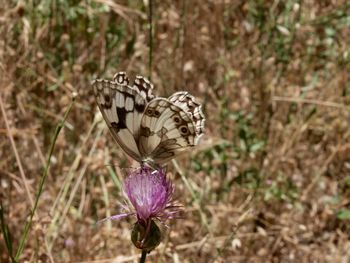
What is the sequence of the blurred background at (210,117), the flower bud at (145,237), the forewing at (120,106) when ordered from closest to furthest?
1. the flower bud at (145,237)
2. the forewing at (120,106)
3. the blurred background at (210,117)

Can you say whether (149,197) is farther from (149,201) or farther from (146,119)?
(146,119)

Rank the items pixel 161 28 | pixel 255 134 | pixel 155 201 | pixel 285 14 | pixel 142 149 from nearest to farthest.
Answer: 1. pixel 155 201
2. pixel 142 149
3. pixel 255 134
4. pixel 285 14
5. pixel 161 28

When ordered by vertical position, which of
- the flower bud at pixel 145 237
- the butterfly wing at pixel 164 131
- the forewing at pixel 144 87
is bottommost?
the flower bud at pixel 145 237

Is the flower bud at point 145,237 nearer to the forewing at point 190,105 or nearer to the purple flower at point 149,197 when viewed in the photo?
the purple flower at point 149,197

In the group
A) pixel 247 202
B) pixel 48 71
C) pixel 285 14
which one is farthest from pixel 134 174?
pixel 285 14

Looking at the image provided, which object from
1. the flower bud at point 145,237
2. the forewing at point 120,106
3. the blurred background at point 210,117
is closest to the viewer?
the flower bud at point 145,237

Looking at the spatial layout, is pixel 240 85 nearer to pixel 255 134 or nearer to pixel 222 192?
pixel 255 134

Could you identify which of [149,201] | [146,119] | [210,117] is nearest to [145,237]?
[149,201]

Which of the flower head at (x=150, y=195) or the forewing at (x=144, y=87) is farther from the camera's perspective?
the forewing at (x=144, y=87)

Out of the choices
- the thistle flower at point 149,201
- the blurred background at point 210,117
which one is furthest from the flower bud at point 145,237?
the blurred background at point 210,117
